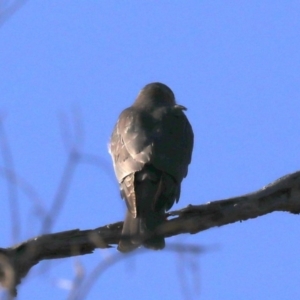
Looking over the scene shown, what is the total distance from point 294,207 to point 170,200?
45.6 inches

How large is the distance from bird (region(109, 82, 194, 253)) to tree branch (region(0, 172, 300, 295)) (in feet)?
0.68

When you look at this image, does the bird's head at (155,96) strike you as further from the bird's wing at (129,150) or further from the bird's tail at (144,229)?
the bird's tail at (144,229)

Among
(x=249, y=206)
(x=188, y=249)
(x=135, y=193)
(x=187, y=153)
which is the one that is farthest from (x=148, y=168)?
(x=188, y=249)

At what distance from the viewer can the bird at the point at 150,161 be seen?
18.9 feet

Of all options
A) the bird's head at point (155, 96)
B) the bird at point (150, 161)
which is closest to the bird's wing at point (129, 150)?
the bird at point (150, 161)

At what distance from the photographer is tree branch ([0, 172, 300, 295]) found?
14.3 feet

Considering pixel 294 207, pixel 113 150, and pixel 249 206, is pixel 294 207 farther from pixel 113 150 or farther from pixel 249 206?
pixel 113 150

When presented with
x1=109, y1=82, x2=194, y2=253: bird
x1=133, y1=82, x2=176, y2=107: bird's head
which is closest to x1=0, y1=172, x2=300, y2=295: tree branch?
x1=109, y1=82, x2=194, y2=253: bird

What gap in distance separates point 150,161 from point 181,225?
4.43 ft

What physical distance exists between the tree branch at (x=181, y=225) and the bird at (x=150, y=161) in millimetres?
207

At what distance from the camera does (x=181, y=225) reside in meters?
4.92

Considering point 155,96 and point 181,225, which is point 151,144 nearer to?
point 181,225

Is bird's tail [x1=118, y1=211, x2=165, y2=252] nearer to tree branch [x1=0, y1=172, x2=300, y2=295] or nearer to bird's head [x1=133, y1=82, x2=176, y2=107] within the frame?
tree branch [x1=0, y1=172, x2=300, y2=295]

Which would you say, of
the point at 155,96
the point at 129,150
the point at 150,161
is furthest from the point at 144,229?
the point at 155,96
